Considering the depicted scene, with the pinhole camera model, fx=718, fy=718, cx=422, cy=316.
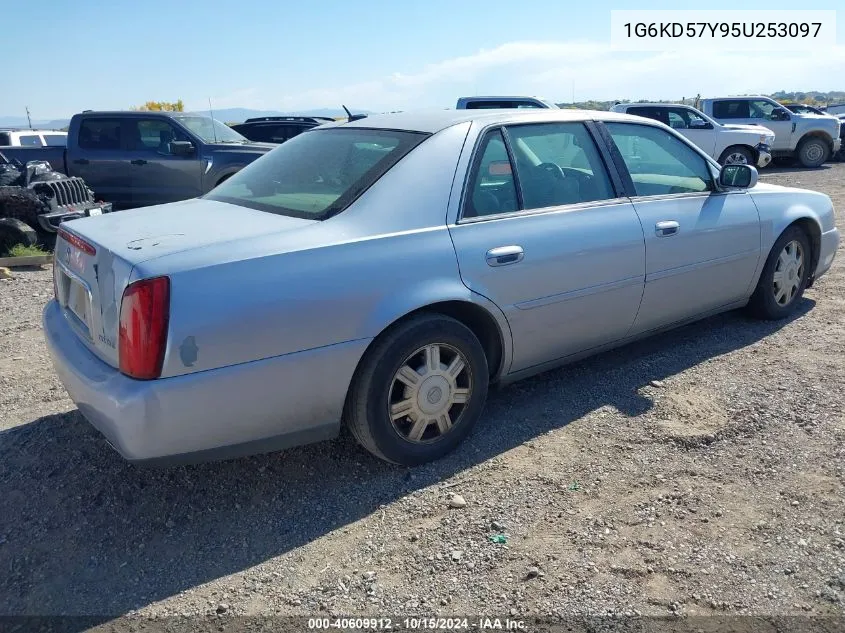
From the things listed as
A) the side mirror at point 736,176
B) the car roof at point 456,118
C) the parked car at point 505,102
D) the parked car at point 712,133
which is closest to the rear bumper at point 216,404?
the car roof at point 456,118

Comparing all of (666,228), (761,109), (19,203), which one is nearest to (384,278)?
(666,228)

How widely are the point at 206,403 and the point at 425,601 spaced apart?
1067mm

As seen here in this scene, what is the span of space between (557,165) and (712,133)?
532 inches

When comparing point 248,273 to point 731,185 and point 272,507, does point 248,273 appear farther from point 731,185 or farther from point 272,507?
point 731,185

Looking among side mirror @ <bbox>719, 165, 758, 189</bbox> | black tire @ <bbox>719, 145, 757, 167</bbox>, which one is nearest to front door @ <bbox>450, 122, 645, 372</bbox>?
side mirror @ <bbox>719, 165, 758, 189</bbox>

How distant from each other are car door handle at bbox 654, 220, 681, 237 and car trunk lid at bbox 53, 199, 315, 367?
2.06 m

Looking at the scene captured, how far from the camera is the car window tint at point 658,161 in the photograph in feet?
13.8

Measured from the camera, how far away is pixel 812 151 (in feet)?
60.2

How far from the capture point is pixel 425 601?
247 centimetres

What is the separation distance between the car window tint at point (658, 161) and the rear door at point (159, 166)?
7.29m

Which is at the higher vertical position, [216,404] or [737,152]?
[737,152]

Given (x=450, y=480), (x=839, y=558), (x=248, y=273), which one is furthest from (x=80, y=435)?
(x=839, y=558)

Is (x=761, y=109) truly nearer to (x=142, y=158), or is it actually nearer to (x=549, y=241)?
(x=142, y=158)

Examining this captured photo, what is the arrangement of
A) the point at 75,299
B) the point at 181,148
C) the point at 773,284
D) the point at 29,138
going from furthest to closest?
the point at 29,138, the point at 181,148, the point at 773,284, the point at 75,299
